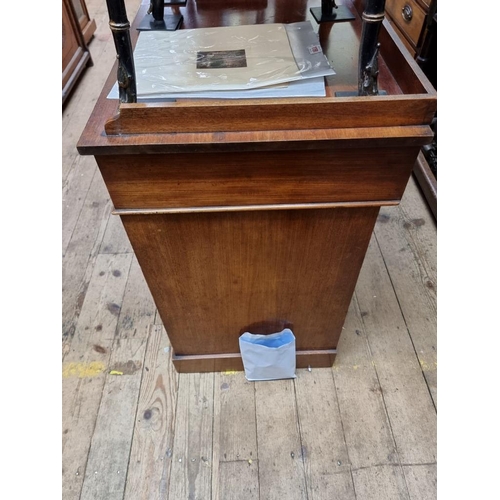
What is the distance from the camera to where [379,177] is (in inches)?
27.7

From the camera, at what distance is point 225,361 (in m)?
1.16

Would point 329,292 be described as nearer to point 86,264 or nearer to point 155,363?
point 155,363

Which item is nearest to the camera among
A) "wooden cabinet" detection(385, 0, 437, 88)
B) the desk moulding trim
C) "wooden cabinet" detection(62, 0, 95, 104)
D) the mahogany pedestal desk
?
the mahogany pedestal desk

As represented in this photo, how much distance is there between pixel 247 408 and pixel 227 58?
83 cm

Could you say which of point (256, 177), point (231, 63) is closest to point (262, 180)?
point (256, 177)

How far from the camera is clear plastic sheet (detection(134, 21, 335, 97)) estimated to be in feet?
2.32

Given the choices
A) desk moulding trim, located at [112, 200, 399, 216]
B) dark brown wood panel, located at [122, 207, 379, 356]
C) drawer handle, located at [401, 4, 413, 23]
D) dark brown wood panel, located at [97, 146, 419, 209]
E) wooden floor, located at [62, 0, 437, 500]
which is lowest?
wooden floor, located at [62, 0, 437, 500]

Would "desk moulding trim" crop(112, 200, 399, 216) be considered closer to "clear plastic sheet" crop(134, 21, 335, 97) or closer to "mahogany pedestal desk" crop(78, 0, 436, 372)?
"mahogany pedestal desk" crop(78, 0, 436, 372)

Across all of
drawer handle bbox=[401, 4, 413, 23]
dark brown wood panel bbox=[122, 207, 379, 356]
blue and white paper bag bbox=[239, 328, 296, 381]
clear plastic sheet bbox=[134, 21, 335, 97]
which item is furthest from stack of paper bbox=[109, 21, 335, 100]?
drawer handle bbox=[401, 4, 413, 23]

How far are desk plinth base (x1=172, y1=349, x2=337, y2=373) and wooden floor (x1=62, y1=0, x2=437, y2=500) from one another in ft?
0.07

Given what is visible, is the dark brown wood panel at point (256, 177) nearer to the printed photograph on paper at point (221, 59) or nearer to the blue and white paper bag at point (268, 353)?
the printed photograph on paper at point (221, 59)

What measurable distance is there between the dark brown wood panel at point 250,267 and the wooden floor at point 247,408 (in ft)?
0.56

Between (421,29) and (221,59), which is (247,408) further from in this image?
(421,29)

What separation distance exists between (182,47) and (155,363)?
82 cm
